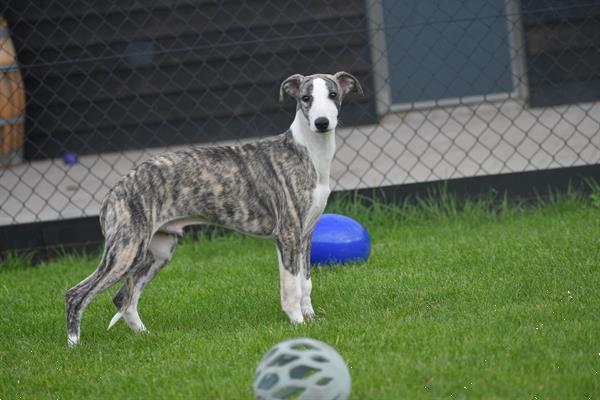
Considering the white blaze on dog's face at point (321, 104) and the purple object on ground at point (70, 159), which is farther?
the purple object on ground at point (70, 159)

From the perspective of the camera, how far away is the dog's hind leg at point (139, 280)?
5.21m

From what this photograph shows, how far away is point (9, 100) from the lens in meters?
9.05

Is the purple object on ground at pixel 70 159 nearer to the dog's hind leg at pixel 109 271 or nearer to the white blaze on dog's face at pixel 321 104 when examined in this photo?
the dog's hind leg at pixel 109 271

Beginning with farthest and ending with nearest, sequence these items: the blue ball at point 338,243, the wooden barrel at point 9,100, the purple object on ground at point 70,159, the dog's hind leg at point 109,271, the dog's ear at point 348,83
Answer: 1. the purple object on ground at point 70,159
2. the wooden barrel at point 9,100
3. the blue ball at point 338,243
4. the dog's ear at point 348,83
5. the dog's hind leg at point 109,271

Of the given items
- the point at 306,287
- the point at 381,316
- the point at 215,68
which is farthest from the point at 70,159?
the point at 381,316

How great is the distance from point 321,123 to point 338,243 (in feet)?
4.55

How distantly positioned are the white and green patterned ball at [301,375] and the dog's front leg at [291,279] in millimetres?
1497

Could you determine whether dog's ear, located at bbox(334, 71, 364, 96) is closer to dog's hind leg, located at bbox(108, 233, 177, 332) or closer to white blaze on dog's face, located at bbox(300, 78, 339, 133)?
white blaze on dog's face, located at bbox(300, 78, 339, 133)

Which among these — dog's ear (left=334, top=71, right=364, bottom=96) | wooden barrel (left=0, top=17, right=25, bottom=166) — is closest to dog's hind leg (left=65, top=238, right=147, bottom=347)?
dog's ear (left=334, top=71, right=364, bottom=96)

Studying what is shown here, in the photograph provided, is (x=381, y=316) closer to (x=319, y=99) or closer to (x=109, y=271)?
(x=319, y=99)

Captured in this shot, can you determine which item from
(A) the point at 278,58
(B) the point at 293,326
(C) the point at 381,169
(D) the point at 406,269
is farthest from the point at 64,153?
(B) the point at 293,326

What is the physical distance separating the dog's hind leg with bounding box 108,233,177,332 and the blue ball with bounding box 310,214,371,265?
3.95 ft

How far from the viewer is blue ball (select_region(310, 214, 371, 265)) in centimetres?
622

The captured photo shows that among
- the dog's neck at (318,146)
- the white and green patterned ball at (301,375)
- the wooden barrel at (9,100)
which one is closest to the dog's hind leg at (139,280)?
the dog's neck at (318,146)
